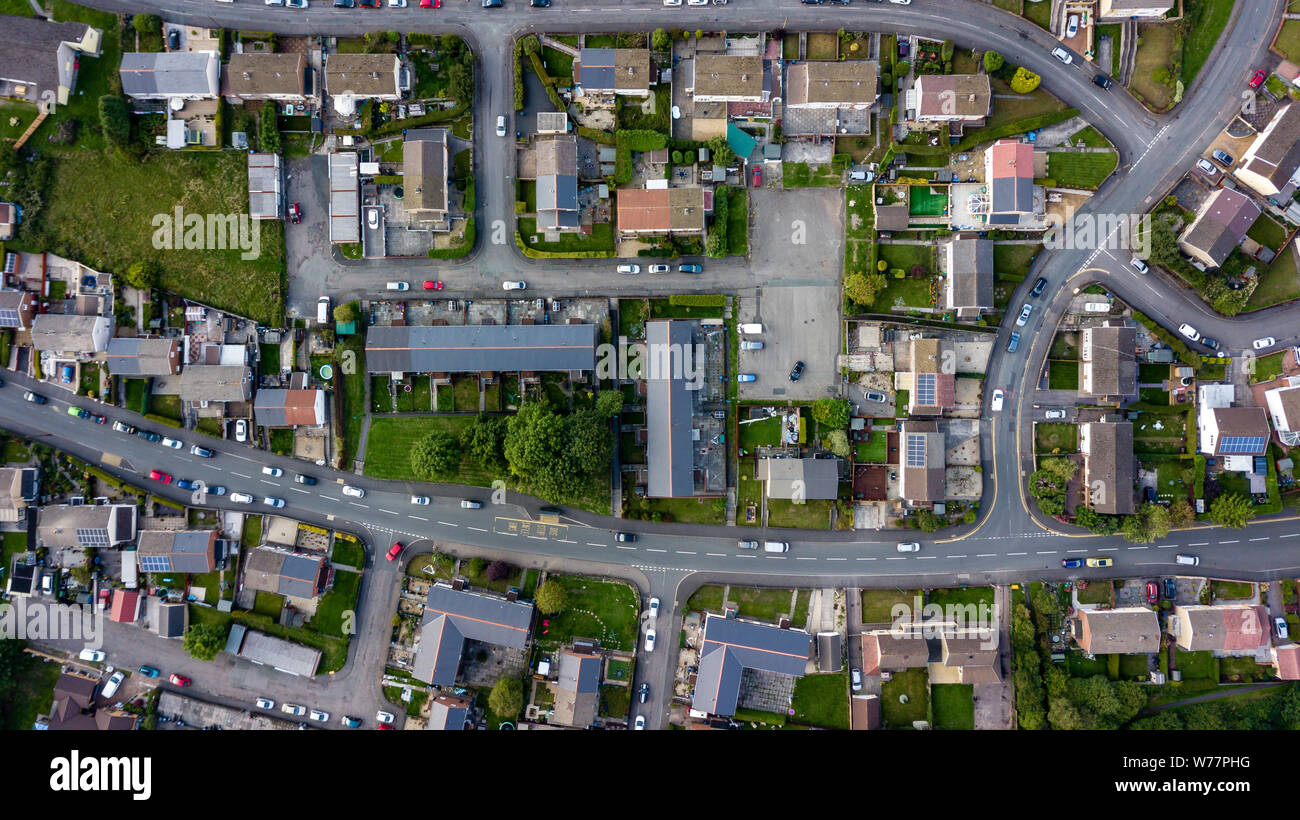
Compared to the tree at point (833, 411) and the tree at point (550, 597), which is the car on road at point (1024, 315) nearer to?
the tree at point (833, 411)

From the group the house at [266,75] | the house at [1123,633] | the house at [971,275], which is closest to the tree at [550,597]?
the house at [971,275]

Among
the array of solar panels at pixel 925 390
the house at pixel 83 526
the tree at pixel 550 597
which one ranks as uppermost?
the array of solar panels at pixel 925 390

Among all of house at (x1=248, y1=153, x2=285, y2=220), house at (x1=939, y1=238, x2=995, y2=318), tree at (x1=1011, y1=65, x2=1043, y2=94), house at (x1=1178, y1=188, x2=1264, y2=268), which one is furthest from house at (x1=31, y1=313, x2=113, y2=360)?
house at (x1=1178, y1=188, x2=1264, y2=268)

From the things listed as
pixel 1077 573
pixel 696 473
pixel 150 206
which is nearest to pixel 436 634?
pixel 696 473

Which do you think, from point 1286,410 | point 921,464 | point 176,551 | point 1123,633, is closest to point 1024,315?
point 921,464

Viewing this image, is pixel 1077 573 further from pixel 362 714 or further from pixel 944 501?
pixel 362 714

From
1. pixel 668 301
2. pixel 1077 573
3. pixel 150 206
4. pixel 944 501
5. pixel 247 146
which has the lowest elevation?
pixel 1077 573

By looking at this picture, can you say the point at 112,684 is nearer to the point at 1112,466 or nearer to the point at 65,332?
the point at 65,332
